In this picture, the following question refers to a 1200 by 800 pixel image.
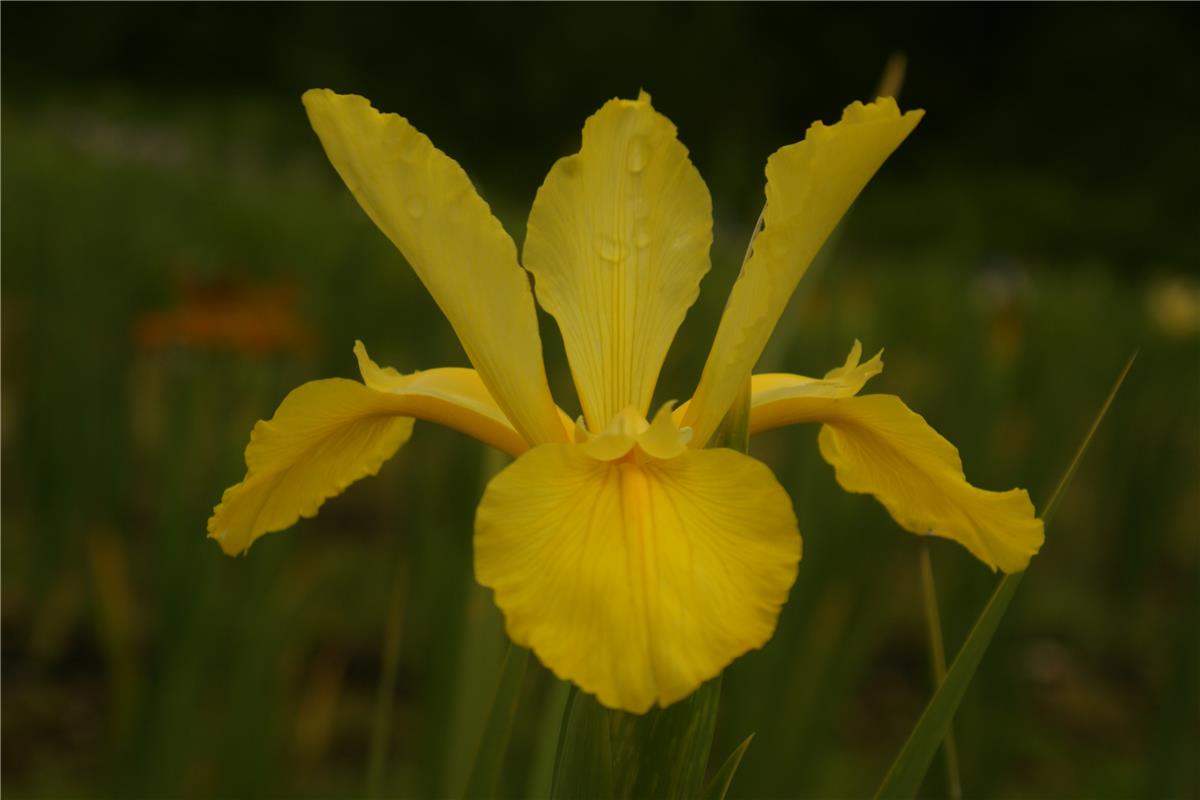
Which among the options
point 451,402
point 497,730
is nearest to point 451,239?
point 451,402

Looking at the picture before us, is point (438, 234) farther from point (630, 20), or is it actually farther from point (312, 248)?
point (630, 20)

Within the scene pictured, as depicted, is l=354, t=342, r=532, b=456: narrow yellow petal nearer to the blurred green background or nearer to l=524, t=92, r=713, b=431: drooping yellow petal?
l=524, t=92, r=713, b=431: drooping yellow petal

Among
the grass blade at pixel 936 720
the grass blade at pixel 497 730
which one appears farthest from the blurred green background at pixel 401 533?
the grass blade at pixel 936 720

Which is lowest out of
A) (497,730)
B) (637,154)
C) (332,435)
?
(497,730)

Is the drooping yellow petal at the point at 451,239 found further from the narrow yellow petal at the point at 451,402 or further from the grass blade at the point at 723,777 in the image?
the grass blade at the point at 723,777

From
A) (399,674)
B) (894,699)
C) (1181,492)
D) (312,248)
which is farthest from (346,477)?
(312,248)

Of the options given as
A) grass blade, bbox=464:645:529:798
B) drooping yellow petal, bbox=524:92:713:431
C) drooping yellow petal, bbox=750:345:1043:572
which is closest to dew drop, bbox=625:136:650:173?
drooping yellow petal, bbox=524:92:713:431

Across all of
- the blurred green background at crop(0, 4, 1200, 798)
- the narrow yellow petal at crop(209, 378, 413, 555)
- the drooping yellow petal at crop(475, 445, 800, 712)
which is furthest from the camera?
the blurred green background at crop(0, 4, 1200, 798)

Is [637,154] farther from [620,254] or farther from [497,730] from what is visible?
[497,730]
